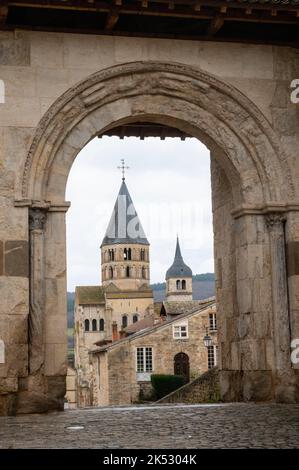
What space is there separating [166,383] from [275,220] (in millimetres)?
35920

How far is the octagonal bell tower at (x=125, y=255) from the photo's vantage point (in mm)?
109688

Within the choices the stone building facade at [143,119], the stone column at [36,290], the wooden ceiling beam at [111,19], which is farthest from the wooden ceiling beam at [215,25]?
the stone column at [36,290]

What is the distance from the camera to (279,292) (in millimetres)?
11891

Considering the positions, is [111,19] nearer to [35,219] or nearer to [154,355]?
[35,219]

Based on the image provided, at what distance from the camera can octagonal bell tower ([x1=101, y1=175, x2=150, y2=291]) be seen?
109688 millimetres

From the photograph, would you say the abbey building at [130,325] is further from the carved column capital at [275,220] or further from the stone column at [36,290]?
the stone column at [36,290]

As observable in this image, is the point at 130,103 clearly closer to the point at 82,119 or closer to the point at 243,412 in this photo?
the point at 82,119

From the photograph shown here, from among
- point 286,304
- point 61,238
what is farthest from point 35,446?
point 286,304

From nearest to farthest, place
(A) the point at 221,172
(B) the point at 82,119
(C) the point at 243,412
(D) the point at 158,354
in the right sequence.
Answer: (C) the point at 243,412
(B) the point at 82,119
(A) the point at 221,172
(D) the point at 158,354

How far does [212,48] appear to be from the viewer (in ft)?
40.2

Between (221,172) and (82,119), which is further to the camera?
(221,172)

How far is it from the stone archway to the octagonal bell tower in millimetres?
94742

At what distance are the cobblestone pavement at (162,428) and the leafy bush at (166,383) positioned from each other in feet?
117
